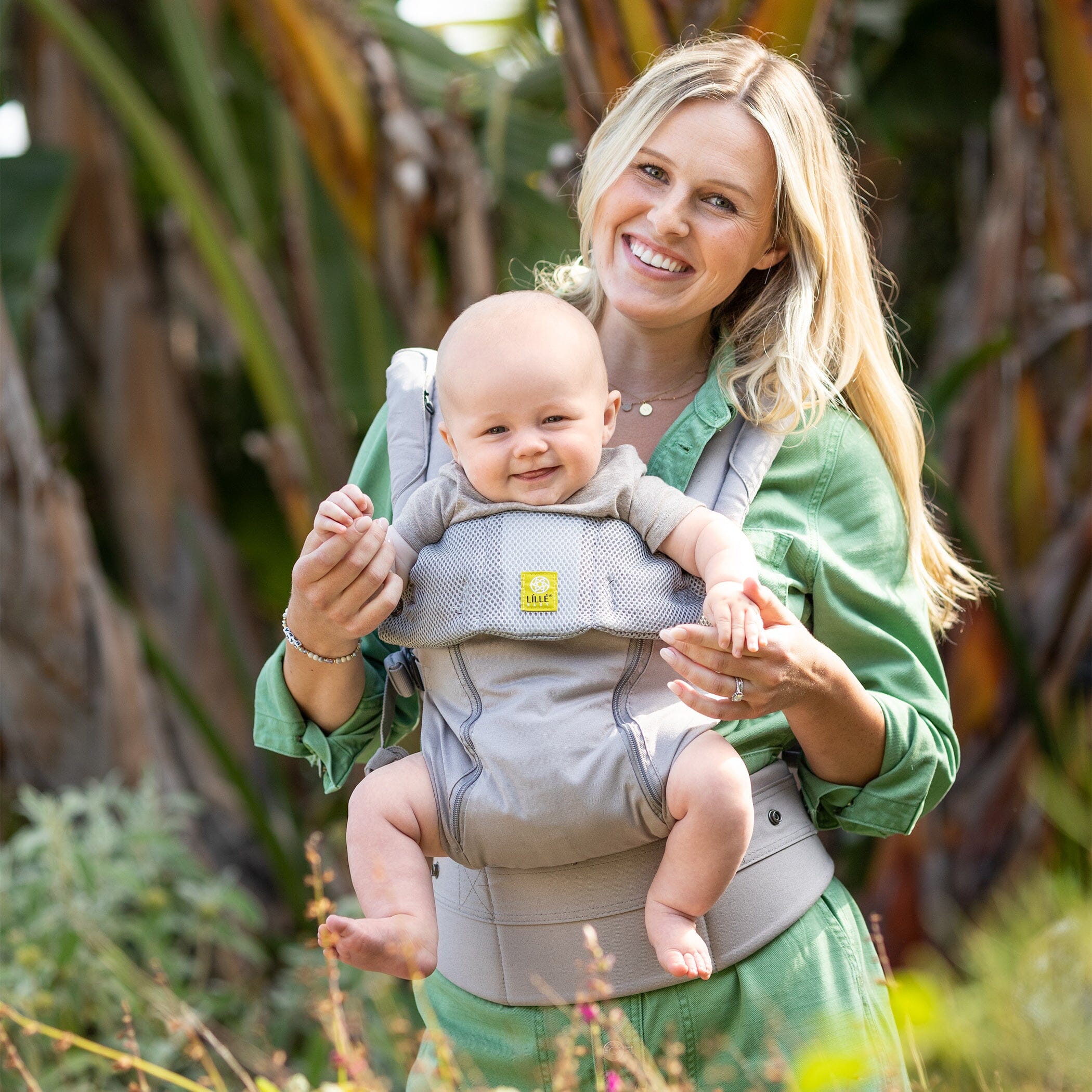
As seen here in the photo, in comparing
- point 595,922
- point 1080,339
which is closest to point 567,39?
point 1080,339

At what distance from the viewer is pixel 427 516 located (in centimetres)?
176

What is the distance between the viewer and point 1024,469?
375 cm

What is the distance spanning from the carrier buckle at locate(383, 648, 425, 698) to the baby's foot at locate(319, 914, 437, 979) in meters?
0.38

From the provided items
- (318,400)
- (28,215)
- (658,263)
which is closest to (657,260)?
(658,263)

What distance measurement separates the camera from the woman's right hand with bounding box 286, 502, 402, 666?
163cm

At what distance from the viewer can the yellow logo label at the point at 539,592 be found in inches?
64.1

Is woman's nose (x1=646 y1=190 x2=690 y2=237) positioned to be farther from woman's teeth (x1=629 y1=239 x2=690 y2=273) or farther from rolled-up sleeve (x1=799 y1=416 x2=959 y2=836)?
rolled-up sleeve (x1=799 y1=416 x2=959 y2=836)

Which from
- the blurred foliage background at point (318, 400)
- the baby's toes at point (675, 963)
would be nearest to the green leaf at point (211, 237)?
the blurred foliage background at point (318, 400)

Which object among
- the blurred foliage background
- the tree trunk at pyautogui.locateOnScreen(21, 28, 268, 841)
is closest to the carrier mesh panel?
the blurred foliage background

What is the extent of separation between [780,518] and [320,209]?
3.76 m

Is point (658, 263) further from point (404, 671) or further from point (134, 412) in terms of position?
point (134, 412)

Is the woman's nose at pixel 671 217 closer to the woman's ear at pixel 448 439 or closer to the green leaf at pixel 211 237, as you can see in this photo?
the woman's ear at pixel 448 439

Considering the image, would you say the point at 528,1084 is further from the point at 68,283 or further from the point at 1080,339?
the point at 68,283

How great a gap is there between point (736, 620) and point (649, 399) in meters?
0.57
